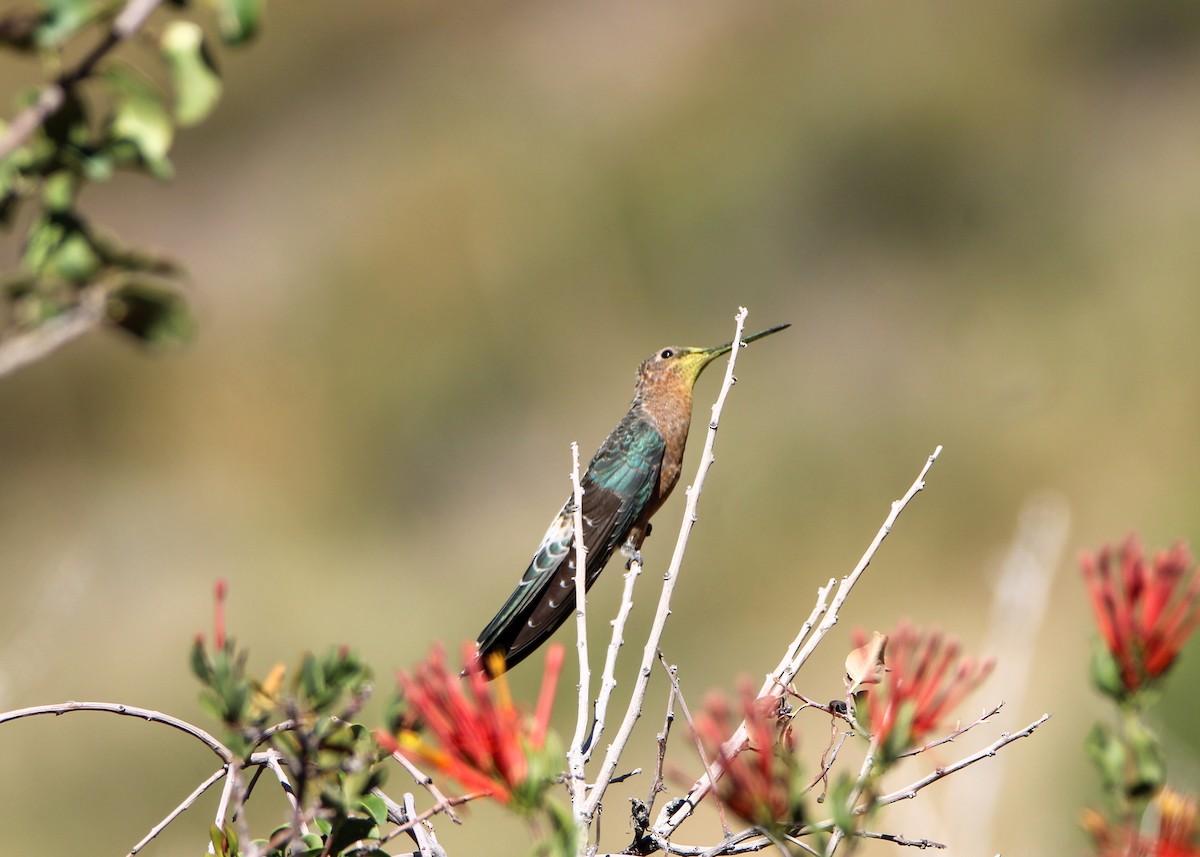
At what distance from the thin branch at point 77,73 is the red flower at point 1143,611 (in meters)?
1.12

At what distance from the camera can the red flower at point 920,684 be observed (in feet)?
3.67

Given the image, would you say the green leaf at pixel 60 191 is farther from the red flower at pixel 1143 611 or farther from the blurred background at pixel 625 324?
the blurred background at pixel 625 324

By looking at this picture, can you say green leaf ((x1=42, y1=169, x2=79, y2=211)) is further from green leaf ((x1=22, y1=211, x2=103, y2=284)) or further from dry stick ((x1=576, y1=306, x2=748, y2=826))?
dry stick ((x1=576, y1=306, x2=748, y2=826))

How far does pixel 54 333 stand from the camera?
5.13 ft

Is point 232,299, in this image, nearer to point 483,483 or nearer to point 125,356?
point 125,356

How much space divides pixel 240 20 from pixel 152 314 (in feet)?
1.55

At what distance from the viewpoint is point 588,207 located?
1483 centimetres

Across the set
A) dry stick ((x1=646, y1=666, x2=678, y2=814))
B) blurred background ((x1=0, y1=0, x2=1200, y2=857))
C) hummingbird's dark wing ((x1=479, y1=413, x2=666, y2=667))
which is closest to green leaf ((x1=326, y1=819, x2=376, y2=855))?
dry stick ((x1=646, y1=666, x2=678, y2=814))

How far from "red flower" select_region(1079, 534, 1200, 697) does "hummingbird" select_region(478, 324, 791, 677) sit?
2325 millimetres

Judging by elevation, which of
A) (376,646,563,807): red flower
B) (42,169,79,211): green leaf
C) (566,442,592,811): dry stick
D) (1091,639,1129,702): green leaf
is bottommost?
(566,442,592,811): dry stick

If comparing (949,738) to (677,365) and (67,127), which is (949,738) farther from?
(677,365)

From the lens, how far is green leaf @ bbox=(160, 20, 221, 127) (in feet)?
5.16

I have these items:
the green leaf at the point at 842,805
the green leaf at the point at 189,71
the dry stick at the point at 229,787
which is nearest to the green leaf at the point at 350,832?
the dry stick at the point at 229,787

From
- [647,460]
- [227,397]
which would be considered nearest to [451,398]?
[227,397]
